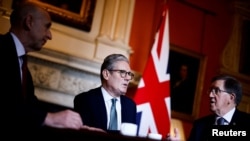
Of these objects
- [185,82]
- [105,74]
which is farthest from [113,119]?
[185,82]

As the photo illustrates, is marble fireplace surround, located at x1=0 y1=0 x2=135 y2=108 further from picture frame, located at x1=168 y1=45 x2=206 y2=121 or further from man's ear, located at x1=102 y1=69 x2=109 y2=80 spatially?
man's ear, located at x1=102 y1=69 x2=109 y2=80

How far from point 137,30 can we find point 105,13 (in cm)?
58

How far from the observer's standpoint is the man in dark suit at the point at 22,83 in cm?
159

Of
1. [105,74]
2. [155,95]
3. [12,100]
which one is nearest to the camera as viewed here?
[12,100]

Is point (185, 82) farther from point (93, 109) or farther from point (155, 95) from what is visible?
point (93, 109)

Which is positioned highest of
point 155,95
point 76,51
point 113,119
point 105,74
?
point 76,51

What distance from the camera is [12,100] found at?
5.60 feet

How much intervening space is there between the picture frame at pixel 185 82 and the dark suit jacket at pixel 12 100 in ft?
11.7

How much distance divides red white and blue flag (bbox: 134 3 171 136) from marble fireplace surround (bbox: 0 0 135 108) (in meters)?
0.52

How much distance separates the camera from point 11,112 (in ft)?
5.26

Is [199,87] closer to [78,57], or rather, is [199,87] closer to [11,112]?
[78,57]

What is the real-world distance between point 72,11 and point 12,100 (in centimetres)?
297

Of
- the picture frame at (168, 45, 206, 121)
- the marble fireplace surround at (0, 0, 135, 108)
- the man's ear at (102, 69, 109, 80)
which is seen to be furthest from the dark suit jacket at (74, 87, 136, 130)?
the picture frame at (168, 45, 206, 121)

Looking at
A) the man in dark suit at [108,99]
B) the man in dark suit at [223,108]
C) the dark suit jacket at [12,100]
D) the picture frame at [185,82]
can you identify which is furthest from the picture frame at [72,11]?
the dark suit jacket at [12,100]
